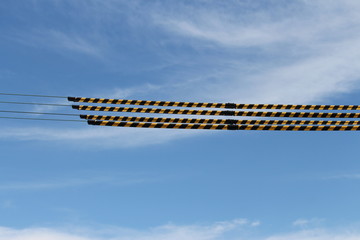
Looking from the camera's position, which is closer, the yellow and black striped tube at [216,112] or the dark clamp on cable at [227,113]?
the yellow and black striped tube at [216,112]

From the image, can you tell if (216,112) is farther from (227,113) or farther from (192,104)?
(192,104)

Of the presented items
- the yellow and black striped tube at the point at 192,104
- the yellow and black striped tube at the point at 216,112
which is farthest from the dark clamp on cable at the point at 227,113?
the yellow and black striped tube at the point at 192,104

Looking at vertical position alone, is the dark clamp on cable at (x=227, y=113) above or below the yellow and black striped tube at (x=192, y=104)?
below

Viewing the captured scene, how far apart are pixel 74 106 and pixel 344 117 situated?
10.6 meters

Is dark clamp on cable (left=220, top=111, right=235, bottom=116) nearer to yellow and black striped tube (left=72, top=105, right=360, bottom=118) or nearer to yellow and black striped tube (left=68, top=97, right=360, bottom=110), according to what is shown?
yellow and black striped tube (left=72, top=105, right=360, bottom=118)

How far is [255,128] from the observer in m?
20.6

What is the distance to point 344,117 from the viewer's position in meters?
21.2

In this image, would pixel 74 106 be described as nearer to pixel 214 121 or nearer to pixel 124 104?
pixel 124 104

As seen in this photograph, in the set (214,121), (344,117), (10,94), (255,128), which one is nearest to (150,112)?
(214,121)

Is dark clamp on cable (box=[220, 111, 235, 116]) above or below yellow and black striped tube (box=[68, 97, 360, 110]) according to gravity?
below

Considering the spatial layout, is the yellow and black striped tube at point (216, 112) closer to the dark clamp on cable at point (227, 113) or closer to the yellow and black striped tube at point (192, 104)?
the dark clamp on cable at point (227, 113)

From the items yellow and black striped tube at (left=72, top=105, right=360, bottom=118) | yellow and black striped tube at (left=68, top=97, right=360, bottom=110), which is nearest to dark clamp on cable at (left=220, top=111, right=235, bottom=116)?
yellow and black striped tube at (left=72, top=105, right=360, bottom=118)

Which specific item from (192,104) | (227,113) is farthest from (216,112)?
(192,104)

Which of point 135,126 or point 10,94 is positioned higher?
point 10,94
